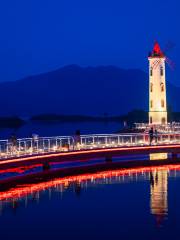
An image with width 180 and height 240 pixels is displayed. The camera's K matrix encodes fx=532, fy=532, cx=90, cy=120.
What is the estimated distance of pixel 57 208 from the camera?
20078 mm

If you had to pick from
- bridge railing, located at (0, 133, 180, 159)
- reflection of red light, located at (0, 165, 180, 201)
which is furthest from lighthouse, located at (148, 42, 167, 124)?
reflection of red light, located at (0, 165, 180, 201)

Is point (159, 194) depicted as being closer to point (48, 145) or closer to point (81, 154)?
point (81, 154)

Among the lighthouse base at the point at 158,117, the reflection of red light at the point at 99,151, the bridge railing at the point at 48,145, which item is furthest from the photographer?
the lighthouse base at the point at 158,117

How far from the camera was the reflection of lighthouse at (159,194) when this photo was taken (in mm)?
18669

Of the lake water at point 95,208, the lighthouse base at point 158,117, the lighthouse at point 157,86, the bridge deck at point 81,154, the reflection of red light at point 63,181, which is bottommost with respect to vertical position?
the lake water at point 95,208

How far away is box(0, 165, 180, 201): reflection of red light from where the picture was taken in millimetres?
22312

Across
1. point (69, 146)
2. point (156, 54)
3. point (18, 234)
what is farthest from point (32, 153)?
point (156, 54)

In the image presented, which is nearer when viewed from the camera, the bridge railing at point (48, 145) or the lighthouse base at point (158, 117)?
the bridge railing at point (48, 145)

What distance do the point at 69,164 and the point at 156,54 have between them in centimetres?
2392

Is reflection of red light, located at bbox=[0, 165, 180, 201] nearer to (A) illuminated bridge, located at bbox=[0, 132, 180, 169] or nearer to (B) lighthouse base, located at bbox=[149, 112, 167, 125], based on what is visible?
(A) illuminated bridge, located at bbox=[0, 132, 180, 169]

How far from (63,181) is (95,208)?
600 cm

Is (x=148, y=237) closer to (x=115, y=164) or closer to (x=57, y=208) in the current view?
(x=57, y=208)

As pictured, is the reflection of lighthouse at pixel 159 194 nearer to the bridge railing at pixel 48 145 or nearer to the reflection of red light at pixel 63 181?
the reflection of red light at pixel 63 181

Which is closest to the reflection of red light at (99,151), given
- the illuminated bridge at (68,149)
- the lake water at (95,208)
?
the illuminated bridge at (68,149)
